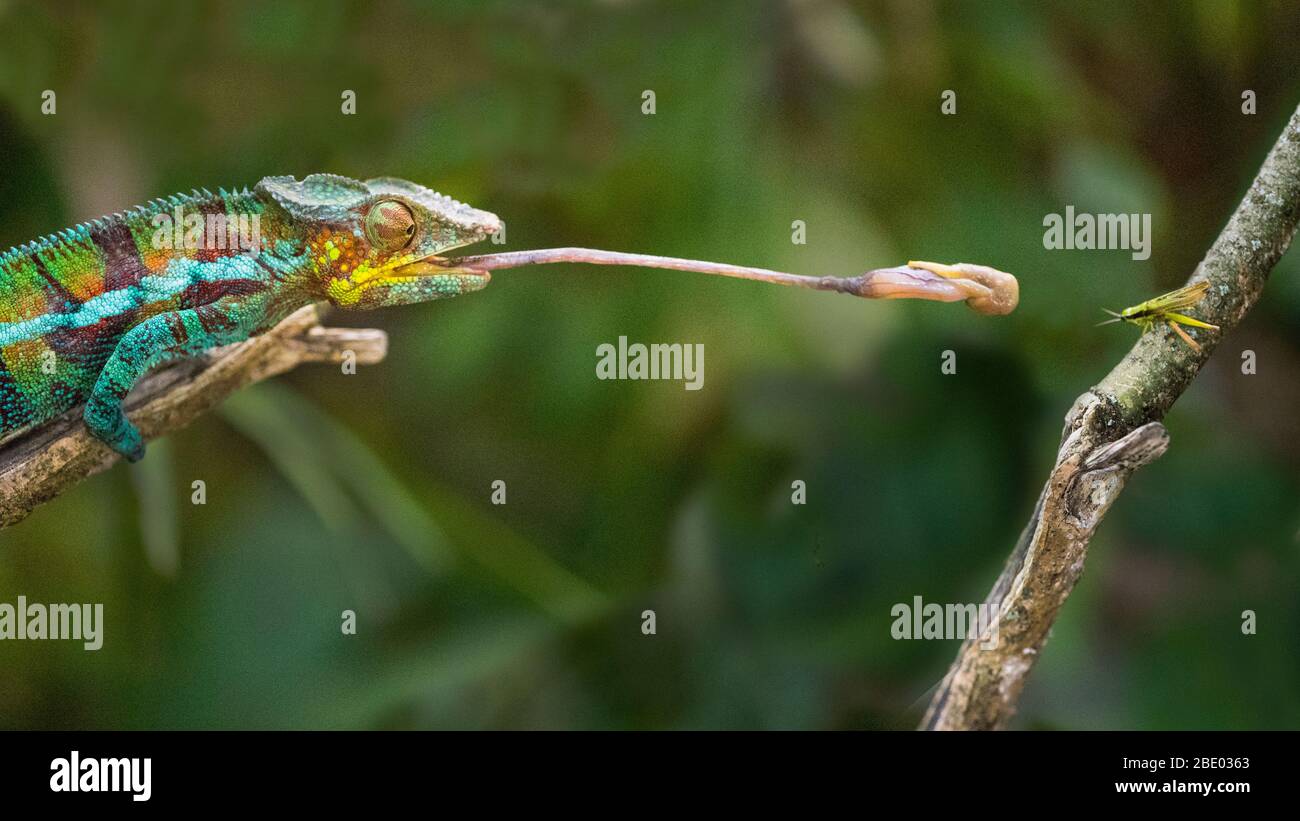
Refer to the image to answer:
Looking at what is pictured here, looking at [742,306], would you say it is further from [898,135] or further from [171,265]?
[171,265]

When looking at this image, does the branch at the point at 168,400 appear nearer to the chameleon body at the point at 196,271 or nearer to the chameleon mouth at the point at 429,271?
the chameleon body at the point at 196,271

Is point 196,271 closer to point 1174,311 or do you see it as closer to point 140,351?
point 140,351

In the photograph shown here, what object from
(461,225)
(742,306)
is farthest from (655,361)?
(461,225)

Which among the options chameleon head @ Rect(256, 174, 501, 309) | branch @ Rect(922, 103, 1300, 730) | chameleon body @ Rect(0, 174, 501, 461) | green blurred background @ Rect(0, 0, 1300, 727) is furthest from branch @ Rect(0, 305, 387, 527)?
branch @ Rect(922, 103, 1300, 730)

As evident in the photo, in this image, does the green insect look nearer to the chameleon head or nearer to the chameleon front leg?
the chameleon head

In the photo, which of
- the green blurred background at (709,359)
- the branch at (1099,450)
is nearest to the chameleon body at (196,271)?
the branch at (1099,450)

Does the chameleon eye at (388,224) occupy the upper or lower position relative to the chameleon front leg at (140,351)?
upper

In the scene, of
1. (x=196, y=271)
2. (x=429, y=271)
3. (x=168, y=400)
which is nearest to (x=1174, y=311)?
(x=429, y=271)
